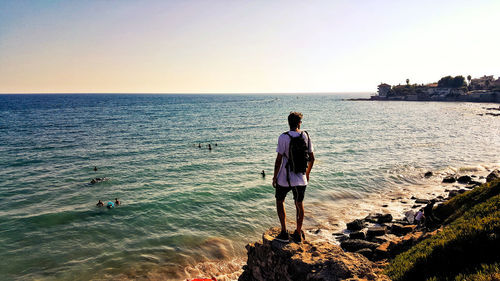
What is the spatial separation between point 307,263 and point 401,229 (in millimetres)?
10435

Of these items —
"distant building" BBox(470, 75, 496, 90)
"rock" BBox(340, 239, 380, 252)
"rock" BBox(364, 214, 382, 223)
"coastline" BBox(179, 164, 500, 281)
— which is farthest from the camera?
"distant building" BBox(470, 75, 496, 90)

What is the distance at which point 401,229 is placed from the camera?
14.1 m

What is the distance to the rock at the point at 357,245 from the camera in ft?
40.3

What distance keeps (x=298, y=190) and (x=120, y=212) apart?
15.1 m

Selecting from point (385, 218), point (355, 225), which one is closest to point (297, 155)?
point (355, 225)

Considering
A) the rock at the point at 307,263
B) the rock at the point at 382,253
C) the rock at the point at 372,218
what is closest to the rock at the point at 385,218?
the rock at the point at 372,218

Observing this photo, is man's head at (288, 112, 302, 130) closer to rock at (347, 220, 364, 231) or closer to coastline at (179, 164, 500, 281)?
coastline at (179, 164, 500, 281)

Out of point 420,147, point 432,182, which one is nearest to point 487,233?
point 432,182

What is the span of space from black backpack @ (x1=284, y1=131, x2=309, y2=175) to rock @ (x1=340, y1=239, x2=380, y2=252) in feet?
26.7

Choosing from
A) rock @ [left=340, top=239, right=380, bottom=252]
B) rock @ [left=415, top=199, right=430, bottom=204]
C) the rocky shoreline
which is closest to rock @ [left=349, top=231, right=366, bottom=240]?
rock @ [left=340, top=239, right=380, bottom=252]

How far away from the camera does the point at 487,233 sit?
21.6 feet

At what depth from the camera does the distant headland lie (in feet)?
424

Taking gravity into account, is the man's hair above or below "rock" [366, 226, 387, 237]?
above

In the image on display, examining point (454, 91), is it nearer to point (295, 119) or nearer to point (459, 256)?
point (459, 256)
